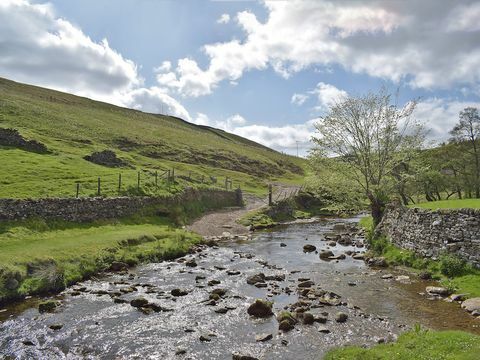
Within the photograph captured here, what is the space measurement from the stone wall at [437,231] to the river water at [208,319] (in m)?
3.23

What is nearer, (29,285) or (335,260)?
(29,285)

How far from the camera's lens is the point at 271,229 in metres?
55.5

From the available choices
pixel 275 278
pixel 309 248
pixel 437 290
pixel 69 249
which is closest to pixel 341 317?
pixel 437 290

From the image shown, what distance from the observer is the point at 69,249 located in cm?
2950

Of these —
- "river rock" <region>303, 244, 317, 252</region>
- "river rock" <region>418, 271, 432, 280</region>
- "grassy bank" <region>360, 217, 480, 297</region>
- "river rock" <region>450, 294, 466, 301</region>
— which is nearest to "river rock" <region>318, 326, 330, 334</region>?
"river rock" <region>450, 294, 466, 301</region>

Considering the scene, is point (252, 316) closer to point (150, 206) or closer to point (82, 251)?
point (82, 251)

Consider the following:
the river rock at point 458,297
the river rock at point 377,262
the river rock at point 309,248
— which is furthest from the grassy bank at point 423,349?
the river rock at point 309,248

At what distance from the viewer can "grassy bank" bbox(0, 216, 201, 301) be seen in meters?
23.9

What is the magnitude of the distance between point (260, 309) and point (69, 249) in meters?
16.1

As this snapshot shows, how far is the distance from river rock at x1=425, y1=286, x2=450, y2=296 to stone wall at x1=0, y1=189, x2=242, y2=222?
3056cm

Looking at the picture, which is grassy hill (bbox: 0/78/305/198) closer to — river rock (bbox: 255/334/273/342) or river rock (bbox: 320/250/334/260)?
river rock (bbox: 320/250/334/260)

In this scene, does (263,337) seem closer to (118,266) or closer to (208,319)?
(208,319)

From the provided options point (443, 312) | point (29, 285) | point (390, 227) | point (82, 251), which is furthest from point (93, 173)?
point (443, 312)

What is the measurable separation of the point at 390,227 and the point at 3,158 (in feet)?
167
